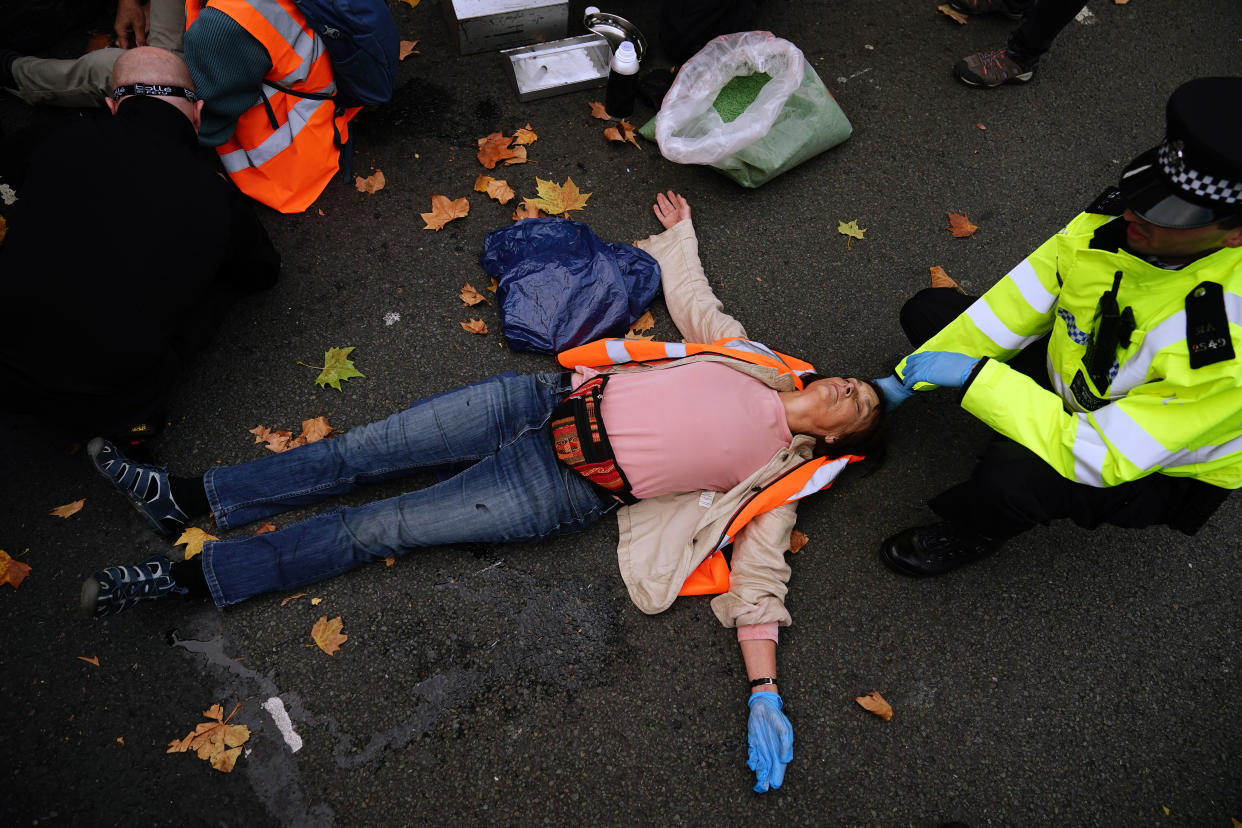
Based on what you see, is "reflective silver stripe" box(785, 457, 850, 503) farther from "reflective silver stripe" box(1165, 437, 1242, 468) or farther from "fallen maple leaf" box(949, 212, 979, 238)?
"fallen maple leaf" box(949, 212, 979, 238)

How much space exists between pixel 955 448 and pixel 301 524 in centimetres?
298

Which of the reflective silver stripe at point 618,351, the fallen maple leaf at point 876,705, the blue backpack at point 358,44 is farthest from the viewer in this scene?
the blue backpack at point 358,44

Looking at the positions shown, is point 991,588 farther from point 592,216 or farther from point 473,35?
point 473,35

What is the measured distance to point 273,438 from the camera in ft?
10.6

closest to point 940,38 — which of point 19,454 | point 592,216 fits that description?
point 592,216

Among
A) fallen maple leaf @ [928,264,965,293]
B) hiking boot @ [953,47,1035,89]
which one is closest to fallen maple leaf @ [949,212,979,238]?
fallen maple leaf @ [928,264,965,293]

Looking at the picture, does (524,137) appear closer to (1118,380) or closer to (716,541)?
(716,541)

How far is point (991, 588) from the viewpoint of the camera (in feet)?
10.7

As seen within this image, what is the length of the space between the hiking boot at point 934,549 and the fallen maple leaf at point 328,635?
232cm

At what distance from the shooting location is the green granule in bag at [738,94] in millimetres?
4008

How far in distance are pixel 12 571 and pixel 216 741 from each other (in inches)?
43.3

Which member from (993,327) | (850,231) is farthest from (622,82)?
(993,327)

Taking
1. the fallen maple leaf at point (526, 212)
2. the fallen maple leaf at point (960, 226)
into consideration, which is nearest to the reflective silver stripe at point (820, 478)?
the fallen maple leaf at point (960, 226)

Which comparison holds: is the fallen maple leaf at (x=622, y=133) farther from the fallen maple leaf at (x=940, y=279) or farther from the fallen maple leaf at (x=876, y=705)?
the fallen maple leaf at (x=876, y=705)
